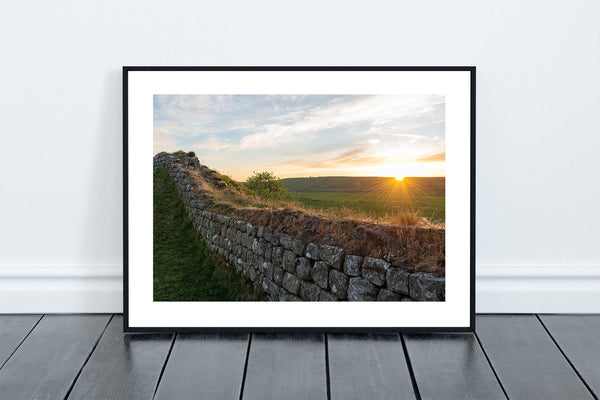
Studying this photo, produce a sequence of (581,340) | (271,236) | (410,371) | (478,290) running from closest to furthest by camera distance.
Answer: (410,371) < (581,340) < (271,236) < (478,290)

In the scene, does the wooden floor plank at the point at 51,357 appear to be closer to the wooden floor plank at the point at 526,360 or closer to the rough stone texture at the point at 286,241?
the rough stone texture at the point at 286,241

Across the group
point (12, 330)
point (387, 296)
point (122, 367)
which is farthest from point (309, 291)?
point (12, 330)

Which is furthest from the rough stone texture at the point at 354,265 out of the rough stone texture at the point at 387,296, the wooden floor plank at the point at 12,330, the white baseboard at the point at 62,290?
the wooden floor plank at the point at 12,330

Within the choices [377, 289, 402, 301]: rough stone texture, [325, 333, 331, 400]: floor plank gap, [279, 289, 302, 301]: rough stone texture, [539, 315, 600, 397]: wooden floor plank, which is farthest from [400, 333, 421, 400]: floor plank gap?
[539, 315, 600, 397]: wooden floor plank

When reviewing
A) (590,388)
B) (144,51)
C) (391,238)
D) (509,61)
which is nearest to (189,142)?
(144,51)

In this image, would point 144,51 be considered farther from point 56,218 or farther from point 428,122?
point 428,122

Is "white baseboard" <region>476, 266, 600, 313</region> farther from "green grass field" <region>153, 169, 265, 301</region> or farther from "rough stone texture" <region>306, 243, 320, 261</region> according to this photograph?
"green grass field" <region>153, 169, 265, 301</region>

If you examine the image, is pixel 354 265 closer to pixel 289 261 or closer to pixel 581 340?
pixel 289 261
